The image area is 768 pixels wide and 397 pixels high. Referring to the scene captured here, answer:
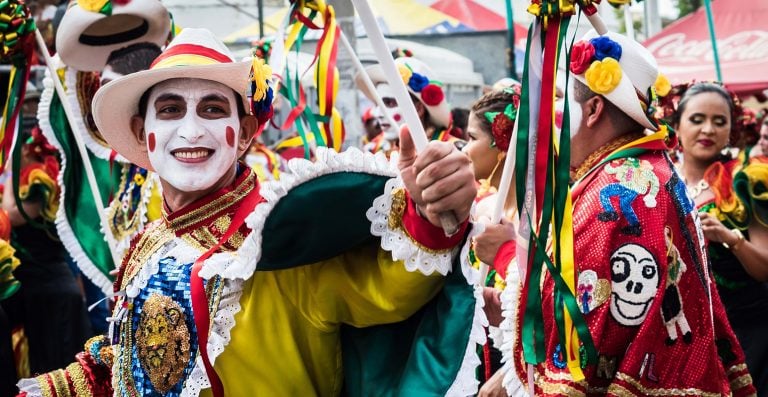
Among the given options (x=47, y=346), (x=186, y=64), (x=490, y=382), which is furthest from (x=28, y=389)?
(x=47, y=346)

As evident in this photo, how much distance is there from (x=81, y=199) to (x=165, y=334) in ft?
9.71

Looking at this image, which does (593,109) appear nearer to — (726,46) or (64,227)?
(64,227)

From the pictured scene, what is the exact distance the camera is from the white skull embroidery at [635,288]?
3.13 m

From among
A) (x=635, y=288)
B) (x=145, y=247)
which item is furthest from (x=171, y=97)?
(x=635, y=288)

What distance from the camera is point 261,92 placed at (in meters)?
2.92

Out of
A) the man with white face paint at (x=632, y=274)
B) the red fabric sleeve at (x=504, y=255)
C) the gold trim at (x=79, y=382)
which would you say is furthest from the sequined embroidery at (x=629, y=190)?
the gold trim at (x=79, y=382)


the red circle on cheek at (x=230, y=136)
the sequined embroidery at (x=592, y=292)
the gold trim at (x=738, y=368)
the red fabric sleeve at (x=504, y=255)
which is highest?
the red circle on cheek at (x=230, y=136)

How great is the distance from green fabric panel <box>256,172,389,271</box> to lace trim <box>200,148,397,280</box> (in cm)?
1

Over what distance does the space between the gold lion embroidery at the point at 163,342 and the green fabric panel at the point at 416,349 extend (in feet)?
1.40

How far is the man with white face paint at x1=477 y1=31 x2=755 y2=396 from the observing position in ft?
10.3

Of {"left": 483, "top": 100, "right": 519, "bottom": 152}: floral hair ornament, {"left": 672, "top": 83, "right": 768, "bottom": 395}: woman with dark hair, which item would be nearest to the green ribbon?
{"left": 483, "top": 100, "right": 519, "bottom": 152}: floral hair ornament

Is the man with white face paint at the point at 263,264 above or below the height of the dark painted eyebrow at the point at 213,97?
below

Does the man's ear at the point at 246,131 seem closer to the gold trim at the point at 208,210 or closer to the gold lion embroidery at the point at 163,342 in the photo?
the gold trim at the point at 208,210

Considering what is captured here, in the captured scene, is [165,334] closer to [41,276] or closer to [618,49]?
[618,49]
